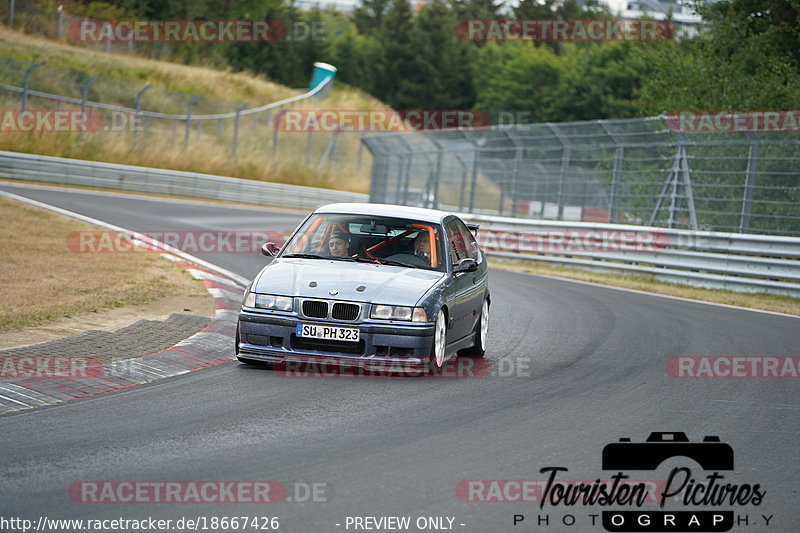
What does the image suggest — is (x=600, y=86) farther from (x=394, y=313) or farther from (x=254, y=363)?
(x=394, y=313)

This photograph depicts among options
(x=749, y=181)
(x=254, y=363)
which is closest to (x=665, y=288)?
(x=749, y=181)

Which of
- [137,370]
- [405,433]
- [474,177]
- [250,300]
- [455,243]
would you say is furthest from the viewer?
[474,177]

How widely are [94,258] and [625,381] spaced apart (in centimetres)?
Answer: 1045

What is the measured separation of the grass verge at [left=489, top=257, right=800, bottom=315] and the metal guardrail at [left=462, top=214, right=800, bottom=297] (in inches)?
6.4

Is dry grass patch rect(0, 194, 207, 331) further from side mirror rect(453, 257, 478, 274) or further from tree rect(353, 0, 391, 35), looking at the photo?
tree rect(353, 0, 391, 35)

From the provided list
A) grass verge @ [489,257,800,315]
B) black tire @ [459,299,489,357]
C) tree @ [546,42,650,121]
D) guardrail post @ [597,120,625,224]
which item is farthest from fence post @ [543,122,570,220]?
tree @ [546,42,650,121]

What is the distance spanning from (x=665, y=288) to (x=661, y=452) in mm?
13195

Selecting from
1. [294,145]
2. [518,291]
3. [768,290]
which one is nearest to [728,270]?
[768,290]

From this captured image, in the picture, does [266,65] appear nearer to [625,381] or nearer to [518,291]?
[518,291]

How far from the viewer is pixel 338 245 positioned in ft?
32.9

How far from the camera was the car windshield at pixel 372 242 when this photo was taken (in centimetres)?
993

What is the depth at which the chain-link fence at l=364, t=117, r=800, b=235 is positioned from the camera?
767 inches

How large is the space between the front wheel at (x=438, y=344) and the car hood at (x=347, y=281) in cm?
28

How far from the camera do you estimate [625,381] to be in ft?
30.7
